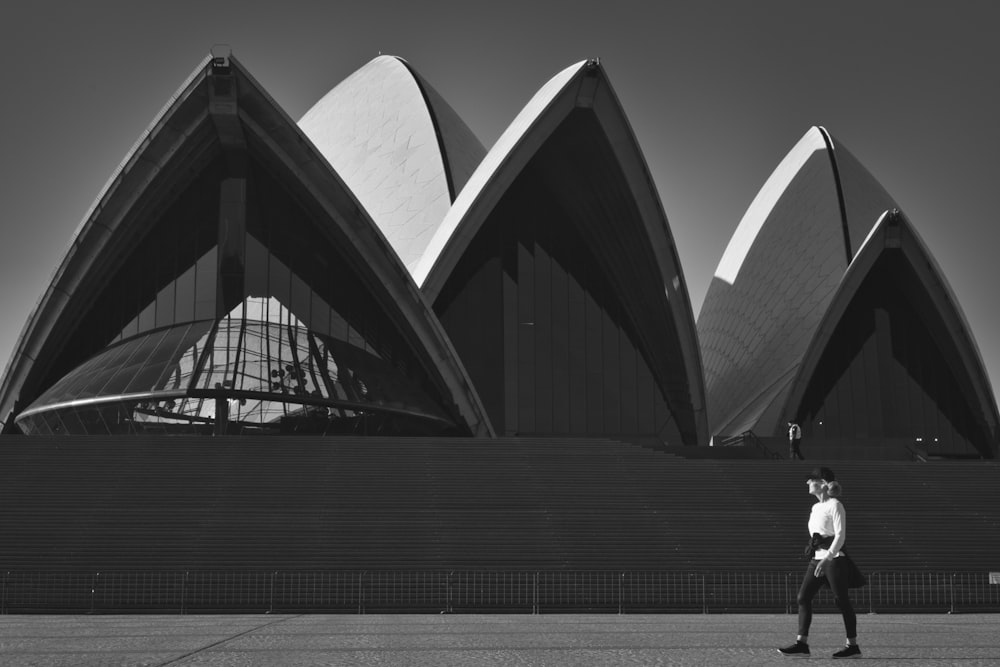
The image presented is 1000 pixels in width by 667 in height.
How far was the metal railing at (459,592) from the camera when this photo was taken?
13719 mm

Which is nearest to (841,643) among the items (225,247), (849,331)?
(225,247)

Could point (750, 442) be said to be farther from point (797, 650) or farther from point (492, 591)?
point (797, 650)

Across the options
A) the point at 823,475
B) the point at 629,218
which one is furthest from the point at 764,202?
the point at 823,475

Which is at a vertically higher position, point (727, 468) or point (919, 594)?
point (727, 468)

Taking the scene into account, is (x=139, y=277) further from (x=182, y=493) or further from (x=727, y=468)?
(x=727, y=468)

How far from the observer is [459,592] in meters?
14.0

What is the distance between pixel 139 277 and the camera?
98.4ft

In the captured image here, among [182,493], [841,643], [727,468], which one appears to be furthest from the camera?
[727,468]

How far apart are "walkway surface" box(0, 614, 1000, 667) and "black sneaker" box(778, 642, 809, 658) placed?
109 mm

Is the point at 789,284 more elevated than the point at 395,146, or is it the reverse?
the point at 395,146

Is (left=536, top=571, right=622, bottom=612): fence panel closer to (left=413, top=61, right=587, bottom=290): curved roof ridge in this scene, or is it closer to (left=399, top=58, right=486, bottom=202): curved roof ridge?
(left=413, top=61, right=587, bottom=290): curved roof ridge

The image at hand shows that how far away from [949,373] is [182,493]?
80.0 feet

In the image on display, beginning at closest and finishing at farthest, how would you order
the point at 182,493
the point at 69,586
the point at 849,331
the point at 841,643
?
1. the point at 841,643
2. the point at 69,586
3. the point at 182,493
4. the point at 849,331

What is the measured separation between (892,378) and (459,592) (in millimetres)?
23336
